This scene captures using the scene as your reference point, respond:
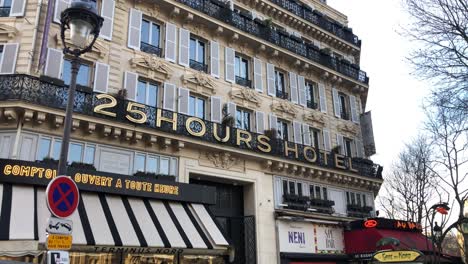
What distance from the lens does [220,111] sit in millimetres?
17422

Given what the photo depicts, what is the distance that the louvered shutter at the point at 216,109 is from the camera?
1709cm

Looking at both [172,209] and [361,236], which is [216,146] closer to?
[172,209]

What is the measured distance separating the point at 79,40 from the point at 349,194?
18.2m

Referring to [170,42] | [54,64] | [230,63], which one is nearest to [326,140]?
[230,63]

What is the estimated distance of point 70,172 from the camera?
12000mm

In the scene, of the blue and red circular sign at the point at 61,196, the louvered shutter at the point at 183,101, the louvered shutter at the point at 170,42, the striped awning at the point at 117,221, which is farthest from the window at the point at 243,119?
the blue and red circular sign at the point at 61,196

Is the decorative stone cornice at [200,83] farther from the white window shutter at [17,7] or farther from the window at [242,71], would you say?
the white window shutter at [17,7]

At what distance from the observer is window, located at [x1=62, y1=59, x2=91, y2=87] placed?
550 inches

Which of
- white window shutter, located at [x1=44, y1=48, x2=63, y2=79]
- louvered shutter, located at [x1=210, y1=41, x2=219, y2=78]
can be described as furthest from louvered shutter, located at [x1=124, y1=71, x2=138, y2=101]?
louvered shutter, located at [x1=210, y1=41, x2=219, y2=78]

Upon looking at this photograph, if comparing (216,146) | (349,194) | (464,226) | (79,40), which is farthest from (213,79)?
(464,226)

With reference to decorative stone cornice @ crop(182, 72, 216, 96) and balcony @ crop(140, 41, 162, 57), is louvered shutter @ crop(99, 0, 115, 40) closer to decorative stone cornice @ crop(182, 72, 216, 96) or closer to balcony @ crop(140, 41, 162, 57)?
balcony @ crop(140, 41, 162, 57)

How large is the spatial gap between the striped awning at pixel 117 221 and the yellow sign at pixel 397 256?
226 inches

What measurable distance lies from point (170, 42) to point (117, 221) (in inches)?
317

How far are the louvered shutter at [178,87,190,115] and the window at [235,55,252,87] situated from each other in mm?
3317
